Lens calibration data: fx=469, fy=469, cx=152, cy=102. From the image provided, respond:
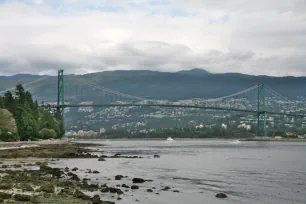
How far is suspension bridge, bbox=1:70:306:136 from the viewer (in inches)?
4454

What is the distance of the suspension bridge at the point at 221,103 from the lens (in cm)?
11312

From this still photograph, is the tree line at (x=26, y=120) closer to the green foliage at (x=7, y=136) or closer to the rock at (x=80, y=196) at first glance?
the green foliage at (x=7, y=136)

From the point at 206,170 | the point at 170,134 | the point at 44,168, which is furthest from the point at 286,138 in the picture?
the point at 44,168

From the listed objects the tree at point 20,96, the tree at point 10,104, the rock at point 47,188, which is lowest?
the rock at point 47,188

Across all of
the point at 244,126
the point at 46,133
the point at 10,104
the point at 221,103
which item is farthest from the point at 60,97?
the point at 244,126

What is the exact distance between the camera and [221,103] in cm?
14938

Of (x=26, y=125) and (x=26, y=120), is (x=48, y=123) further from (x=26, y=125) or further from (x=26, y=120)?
(x=26, y=120)

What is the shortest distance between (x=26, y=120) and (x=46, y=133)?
11.1 meters

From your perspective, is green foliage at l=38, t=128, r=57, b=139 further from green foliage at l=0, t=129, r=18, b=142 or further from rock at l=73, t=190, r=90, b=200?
rock at l=73, t=190, r=90, b=200

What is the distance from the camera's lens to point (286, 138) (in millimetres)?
126312

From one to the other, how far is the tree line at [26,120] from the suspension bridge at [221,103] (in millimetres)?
15503

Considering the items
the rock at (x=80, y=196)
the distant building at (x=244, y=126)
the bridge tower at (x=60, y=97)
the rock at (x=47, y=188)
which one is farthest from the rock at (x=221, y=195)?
the distant building at (x=244, y=126)

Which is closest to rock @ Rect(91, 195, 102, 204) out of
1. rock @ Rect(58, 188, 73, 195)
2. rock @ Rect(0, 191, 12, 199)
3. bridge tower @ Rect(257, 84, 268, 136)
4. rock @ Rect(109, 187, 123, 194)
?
rock @ Rect(58, 188, 73, 195)

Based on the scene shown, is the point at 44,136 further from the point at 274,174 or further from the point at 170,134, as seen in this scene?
the point at 170,134
